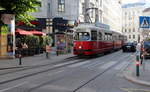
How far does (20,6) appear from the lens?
20219 millimetres

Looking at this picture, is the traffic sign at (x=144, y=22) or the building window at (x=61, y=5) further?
the building window at (x=61, y=5)

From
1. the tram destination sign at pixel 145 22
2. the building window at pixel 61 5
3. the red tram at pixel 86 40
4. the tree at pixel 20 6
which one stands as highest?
the building window at pixel 61 5

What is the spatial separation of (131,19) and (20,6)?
13058cm

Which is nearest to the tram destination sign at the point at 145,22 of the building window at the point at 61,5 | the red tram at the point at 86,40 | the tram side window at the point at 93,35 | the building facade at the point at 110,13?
the red tram at the point at 86,40

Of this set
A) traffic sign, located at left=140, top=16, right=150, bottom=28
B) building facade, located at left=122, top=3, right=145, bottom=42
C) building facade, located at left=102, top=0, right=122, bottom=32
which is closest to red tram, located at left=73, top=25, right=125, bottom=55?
traffic sign, located at left=140, top=16, right=150, bottom=28

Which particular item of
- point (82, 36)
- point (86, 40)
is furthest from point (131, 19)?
point (86, 40)

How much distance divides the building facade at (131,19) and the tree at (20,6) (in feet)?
396

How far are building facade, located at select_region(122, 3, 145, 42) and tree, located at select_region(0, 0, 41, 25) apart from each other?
12055 cm

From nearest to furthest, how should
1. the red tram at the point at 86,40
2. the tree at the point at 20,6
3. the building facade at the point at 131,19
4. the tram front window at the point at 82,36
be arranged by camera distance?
the tree at the point at 20,6 → the red tram at the point at 86,40 → the tram front window at the point at 82,36 → the building facade at the point at 131,19

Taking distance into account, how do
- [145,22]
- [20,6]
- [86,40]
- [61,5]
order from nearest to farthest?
[145,22], [20,6], [86,40], [61,5]

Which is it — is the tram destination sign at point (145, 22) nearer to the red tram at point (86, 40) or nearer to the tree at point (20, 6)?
the tree at point (20, 6)

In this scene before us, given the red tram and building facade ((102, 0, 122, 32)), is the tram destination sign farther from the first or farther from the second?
building facade ((102, 0, 122, 32))

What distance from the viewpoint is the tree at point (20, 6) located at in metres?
19.4

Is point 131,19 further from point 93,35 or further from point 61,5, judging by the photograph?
point 93,35
